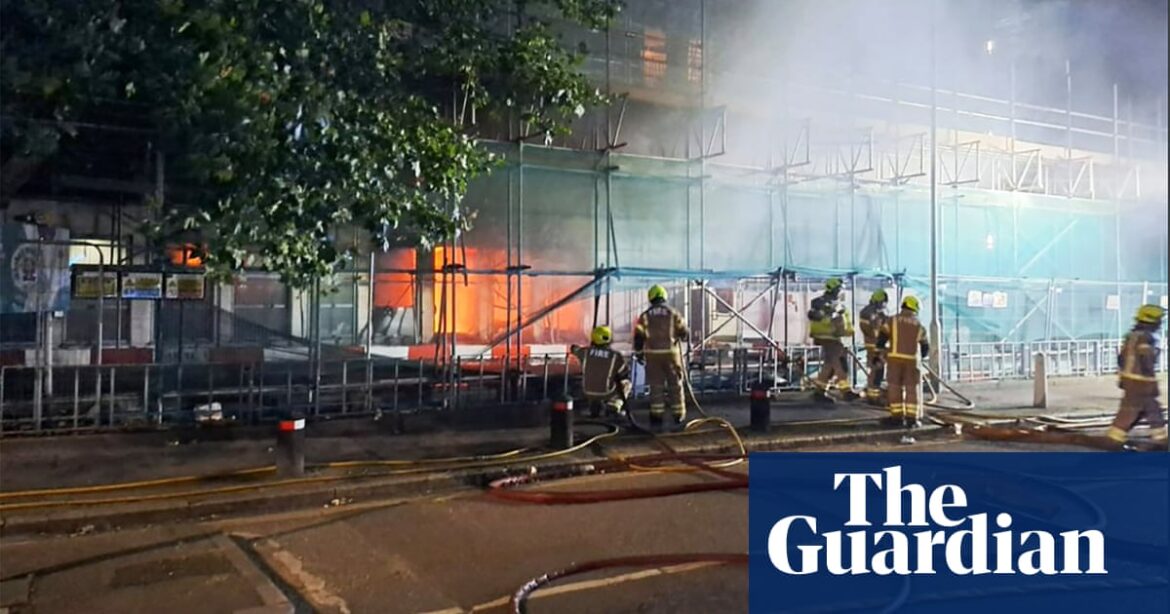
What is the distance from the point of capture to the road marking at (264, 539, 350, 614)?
4461 mm

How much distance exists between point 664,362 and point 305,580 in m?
5.25

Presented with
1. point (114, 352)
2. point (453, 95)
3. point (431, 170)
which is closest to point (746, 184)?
point (453, 95)

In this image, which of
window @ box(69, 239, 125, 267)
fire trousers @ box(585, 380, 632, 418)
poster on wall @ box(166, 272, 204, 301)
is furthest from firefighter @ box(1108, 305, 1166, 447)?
window @ box(69, 239, 125, 267)

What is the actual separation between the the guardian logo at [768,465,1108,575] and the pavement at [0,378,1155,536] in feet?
8.82

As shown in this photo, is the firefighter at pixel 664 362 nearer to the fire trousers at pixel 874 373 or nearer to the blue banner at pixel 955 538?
the blue banner at pixel 955 538

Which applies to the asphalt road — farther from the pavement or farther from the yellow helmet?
the yellow helmet

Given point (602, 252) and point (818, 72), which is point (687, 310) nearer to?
point (602, 252)

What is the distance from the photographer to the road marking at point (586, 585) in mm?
4355

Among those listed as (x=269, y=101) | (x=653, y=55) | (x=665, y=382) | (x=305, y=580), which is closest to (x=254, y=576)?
(x=305, y=580)

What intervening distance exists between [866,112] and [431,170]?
880 cm

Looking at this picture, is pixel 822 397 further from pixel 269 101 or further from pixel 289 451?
pixel 269 101

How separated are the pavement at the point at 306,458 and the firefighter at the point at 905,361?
13.9 inches

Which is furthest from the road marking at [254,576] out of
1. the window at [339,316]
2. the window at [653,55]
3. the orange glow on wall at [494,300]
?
the window at [653,55]

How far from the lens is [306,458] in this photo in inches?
298
